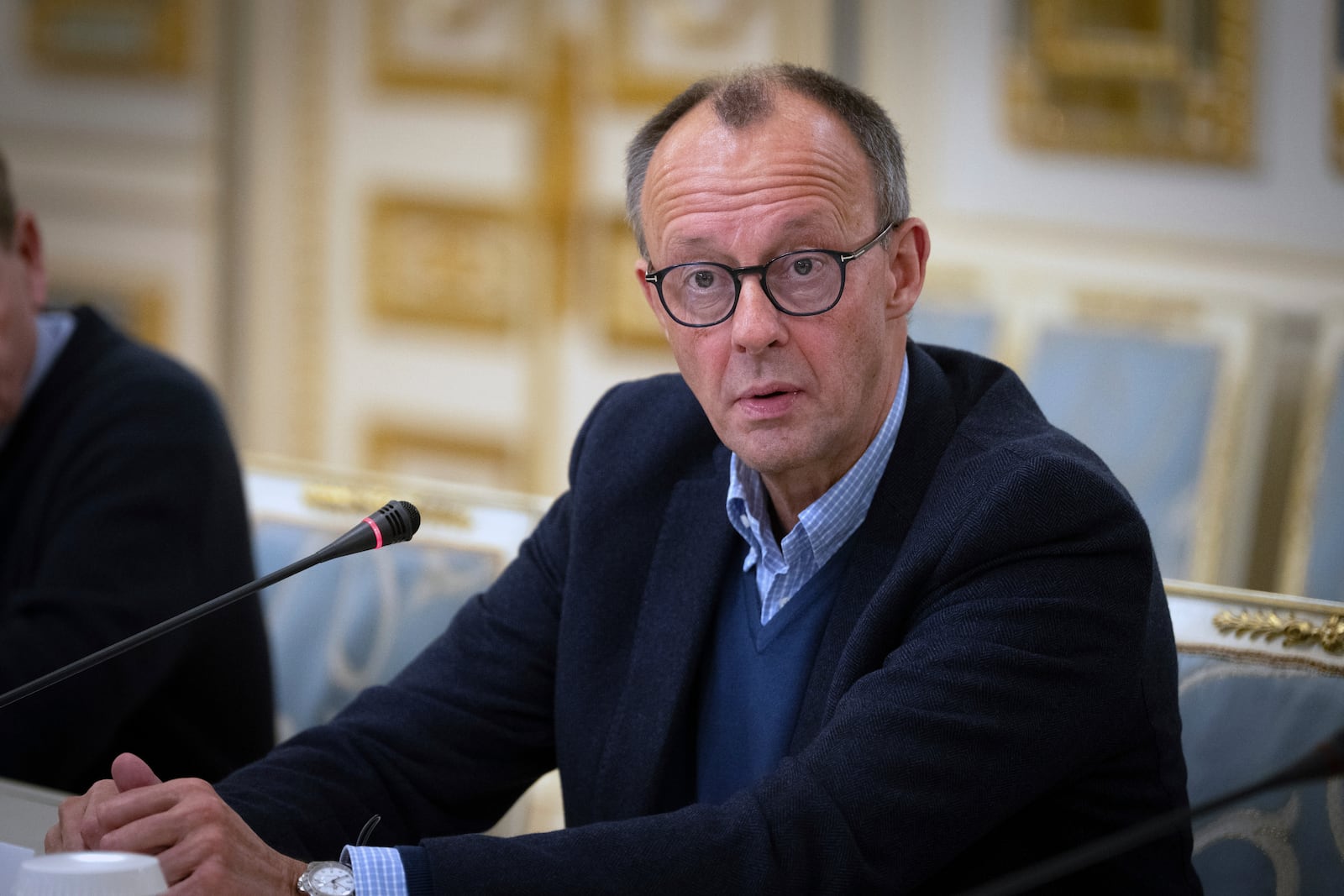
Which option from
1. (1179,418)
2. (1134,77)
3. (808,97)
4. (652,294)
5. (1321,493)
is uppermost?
(1134,77)

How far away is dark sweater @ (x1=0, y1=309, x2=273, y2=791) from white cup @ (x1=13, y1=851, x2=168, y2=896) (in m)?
0.83

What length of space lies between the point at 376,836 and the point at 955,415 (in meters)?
0.69

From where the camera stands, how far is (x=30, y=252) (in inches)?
78.0

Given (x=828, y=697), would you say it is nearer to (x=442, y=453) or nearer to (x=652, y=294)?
(x=652, y=294)

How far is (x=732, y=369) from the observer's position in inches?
52.8

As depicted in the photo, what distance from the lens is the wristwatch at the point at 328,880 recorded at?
3.59 feet

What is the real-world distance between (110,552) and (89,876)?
0.94 m

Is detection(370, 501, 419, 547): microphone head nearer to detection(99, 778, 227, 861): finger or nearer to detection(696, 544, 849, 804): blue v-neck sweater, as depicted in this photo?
detection(99, 778, 227, 861): finger

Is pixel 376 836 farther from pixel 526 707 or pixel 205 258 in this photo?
pixel 205 258

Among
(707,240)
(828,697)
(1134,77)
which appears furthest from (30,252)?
(1134,77)

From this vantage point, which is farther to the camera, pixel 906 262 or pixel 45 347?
pixel 45 347

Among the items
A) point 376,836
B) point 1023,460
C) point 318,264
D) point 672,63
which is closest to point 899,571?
point 1023,460

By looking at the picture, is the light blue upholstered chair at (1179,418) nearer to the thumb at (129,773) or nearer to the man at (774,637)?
the man at (774,637)

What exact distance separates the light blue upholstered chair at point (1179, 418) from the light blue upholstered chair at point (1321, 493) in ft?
0.33
